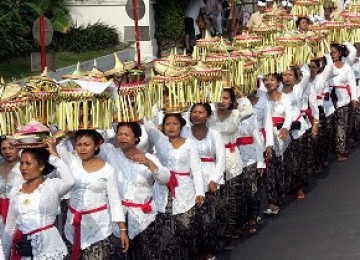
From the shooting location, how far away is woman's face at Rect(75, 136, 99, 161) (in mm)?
7336

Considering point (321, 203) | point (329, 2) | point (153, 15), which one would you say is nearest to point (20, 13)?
point (153, 15)

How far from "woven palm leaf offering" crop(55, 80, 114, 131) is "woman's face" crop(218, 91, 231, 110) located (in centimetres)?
200

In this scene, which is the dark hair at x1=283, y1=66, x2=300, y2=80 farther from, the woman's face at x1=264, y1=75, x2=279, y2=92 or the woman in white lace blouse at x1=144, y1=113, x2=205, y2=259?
the woman in white lace blouse at x1=144, y1=113, x2=205, y2=259

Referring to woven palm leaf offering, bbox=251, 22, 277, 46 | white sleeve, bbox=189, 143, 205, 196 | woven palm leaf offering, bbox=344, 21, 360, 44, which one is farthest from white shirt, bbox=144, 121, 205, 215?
woven palm leaf offering, bbox=344, 21, 360, 44

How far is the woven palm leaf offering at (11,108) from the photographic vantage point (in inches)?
287

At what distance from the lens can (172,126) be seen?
27.6 feet

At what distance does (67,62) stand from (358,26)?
24.5 ft

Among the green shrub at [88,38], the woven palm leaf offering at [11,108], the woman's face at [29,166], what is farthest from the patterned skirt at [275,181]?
the green shrub at [88,38]

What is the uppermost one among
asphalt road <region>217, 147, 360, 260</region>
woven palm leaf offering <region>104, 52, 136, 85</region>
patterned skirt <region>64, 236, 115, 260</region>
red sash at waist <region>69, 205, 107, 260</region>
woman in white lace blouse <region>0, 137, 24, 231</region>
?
woven palm leaf offering <region>104, 52, 136, 85</region>

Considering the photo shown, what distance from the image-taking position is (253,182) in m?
10.0

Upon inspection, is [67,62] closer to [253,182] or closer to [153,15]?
[153,15]

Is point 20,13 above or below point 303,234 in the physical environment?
above

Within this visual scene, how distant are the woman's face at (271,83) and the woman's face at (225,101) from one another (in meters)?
1.57

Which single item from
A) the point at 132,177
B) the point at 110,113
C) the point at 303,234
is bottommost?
the point at 303,234
